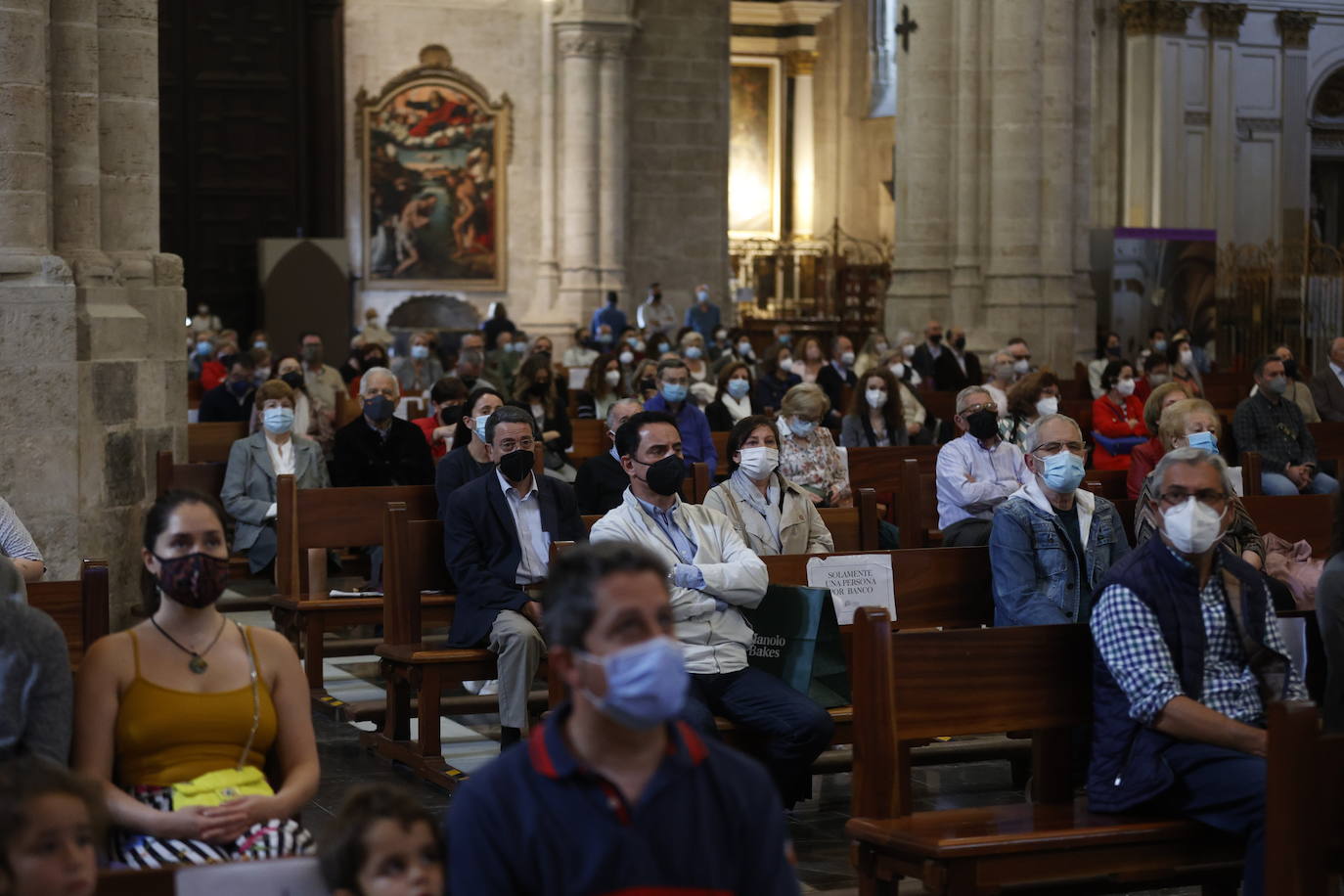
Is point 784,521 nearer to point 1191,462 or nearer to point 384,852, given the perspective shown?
point 1191,462

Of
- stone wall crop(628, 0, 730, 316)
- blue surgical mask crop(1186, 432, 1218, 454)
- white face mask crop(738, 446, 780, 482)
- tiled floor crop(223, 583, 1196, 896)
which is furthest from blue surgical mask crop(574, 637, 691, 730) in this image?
stone wall crop(628, 0, 730, 316)

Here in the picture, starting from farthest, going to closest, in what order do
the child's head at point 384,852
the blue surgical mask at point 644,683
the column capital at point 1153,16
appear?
the column capital at point 1153,16, the child's head at point 384,852, the blue surgical mask at point 644,683

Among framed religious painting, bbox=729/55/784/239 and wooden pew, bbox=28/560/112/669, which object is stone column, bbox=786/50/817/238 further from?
wooden pew, bbox=28/560/112/669

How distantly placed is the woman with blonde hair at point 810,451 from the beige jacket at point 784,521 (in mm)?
2017

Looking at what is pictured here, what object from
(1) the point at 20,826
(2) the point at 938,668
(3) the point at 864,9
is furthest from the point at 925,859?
(3) the point at 864,9

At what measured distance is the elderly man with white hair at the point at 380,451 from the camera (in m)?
10.0

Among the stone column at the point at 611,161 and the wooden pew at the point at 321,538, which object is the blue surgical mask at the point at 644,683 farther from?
the stone column at the point at 611,161

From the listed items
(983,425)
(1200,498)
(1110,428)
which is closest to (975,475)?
(983,425)

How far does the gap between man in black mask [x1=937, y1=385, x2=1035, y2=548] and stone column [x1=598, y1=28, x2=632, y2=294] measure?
1570cm

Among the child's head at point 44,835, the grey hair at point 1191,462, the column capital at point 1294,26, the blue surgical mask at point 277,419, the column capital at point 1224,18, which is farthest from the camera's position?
the column capital at point 1294,26

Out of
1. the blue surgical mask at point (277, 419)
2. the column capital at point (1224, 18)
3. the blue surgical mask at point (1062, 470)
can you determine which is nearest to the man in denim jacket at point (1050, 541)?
the blue surgical mask at point (1062, 470)

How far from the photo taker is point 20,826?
115 inches

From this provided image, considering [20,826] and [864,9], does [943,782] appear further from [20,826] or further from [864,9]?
[864,9]

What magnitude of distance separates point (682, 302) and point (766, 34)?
1036 centimetres
